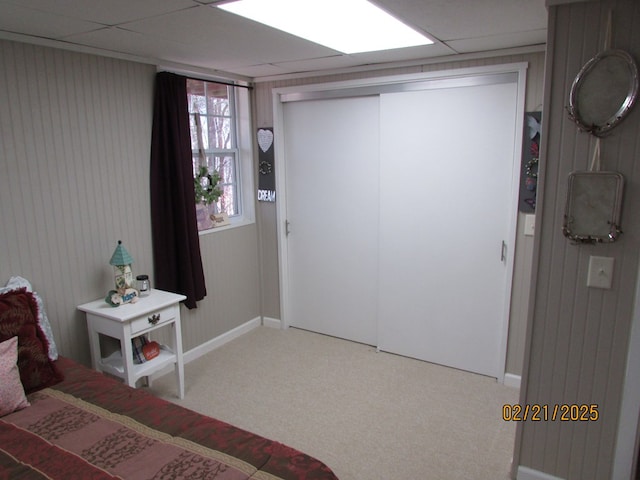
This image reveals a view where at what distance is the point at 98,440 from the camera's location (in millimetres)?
1777

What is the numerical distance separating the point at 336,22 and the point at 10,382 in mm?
2250

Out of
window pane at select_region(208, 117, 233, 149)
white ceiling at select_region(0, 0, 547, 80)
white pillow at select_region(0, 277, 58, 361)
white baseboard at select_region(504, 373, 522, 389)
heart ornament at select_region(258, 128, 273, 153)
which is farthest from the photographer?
heart ornament at select_region(258, 128, 273, 153)

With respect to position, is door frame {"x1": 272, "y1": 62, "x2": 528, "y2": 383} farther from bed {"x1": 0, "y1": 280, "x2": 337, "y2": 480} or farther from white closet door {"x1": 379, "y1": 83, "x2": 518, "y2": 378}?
bed {"x1": 0, "y1": 280, "x2": 337, "y2": 480}

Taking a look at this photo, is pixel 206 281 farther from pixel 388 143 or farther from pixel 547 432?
pixel 547 432

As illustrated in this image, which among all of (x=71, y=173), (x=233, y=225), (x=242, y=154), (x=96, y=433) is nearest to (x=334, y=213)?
(x=233, y=225)

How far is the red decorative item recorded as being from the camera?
2889 millimetres

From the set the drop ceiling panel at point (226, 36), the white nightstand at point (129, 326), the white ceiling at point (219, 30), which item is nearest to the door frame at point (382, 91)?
the white ceiling at point (219, 30)

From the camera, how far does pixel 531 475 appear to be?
223 centimetres

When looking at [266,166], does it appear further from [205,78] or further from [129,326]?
[129,326]

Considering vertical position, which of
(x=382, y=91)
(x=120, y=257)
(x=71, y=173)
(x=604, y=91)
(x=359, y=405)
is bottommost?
(x=359, y=405)

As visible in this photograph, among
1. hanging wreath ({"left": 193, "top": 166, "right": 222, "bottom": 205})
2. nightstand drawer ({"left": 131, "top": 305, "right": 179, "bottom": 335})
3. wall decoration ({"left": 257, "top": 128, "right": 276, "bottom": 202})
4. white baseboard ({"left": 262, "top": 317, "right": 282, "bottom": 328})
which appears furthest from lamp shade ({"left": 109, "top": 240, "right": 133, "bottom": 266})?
white baseboard ({"left": 262, "top": 317, "right": 282, "bottom": 328})

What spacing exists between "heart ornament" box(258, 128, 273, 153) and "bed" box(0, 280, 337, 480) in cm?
222

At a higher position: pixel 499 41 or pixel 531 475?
pixel 499 41
